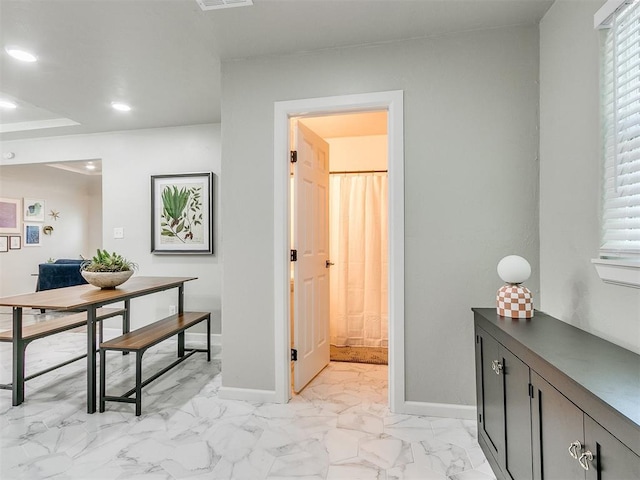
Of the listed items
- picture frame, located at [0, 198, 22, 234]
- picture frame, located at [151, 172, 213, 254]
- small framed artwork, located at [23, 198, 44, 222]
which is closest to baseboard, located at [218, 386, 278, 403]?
picture frame, located at [151, 172, 213, 254]

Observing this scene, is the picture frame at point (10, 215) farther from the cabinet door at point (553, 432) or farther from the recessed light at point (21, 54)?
the cabinet door at point (553, 432)

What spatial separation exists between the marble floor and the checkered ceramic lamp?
795mm

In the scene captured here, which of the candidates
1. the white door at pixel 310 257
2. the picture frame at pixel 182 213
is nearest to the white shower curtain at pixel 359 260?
the white door at pixel 310 257

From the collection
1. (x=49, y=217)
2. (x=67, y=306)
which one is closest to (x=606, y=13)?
(x=67, y=306)

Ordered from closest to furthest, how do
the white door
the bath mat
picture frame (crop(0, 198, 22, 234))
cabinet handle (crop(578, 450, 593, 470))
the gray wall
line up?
cabinet handle (crop(578, 450, 593, 470)), the gray wall, the white door, the bath mat, picture frame (crop(0, 198, 22, 234))

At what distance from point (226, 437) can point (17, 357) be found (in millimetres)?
1597

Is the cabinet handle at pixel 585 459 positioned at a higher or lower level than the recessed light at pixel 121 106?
lower

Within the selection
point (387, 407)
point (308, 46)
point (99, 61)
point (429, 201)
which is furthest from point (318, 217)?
point (99, 61)

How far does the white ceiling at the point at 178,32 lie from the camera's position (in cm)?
198

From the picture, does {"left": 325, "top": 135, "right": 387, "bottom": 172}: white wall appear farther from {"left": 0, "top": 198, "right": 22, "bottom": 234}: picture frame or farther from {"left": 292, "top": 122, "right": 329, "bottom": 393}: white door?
{"left": 0, "top": 198, "right": 22, "bottom": 234}: picture frame

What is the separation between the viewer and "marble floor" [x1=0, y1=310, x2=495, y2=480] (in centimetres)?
174

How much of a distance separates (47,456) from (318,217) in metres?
2.28

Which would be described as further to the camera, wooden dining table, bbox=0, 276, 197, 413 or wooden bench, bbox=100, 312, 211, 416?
wooden bench, bbox=100, 312, 211, 416

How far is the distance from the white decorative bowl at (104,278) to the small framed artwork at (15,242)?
17.6 ft
